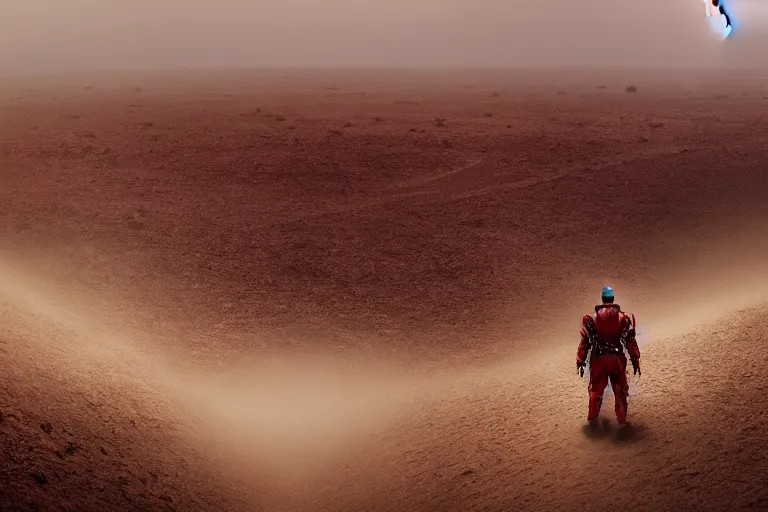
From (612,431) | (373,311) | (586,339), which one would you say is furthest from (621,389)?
(373,311)

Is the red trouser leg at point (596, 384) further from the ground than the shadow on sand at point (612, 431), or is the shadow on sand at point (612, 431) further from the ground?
the red trouser leg at point (596, 384)

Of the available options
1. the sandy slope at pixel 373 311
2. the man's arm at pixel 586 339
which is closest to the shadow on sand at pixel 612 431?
the sandy slope at pixel 373 311

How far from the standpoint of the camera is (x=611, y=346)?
8578 mm

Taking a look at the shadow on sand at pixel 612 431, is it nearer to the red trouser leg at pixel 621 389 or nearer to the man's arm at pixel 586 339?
the red trouser leg at pixel 621 389

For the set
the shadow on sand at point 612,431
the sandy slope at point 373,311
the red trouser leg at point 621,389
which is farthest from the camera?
the red trouser leg at point 621,389

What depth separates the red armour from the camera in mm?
8539

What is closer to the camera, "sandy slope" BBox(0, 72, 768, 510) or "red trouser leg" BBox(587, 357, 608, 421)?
"sandy slope" BBox(0, 72, 768, 510)

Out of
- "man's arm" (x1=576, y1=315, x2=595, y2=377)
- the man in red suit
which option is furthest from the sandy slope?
"man's arm" (x1=576, y1=315, x2=595, y2=377)

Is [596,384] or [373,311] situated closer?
[596,384]

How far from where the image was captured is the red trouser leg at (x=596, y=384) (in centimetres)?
860

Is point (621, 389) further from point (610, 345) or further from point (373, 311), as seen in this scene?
point (373, 311)

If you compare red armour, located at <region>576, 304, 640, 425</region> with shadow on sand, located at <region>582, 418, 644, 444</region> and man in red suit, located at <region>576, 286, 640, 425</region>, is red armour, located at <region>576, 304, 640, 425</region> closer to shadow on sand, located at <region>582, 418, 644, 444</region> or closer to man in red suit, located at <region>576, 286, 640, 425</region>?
man in red suit, located at <region>576, 286, 640, 425</region>

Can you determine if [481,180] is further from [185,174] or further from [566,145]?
[185,174]

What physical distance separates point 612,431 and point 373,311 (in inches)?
322
